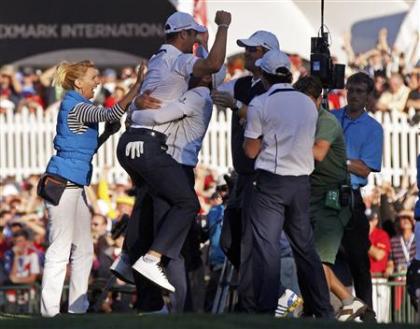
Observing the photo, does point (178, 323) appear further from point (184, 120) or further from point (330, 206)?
point (330, 206)

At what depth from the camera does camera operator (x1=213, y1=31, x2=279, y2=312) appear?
14.9 m

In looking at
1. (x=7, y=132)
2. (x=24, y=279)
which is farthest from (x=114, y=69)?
(x=24, y=279)

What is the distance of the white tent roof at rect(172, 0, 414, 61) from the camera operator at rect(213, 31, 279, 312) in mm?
12348

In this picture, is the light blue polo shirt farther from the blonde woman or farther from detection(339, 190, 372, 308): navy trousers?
the blonde woman

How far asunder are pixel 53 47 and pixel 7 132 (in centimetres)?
606

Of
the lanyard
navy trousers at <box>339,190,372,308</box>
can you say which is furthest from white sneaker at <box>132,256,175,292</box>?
the lanyard

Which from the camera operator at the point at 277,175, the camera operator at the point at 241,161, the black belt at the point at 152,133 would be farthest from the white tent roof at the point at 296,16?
the camera operator at the point at 277,175

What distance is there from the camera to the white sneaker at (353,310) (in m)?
15.5

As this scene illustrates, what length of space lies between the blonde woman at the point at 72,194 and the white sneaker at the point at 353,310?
1.98 meters

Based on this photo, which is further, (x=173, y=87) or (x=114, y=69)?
(x=114, y=69)

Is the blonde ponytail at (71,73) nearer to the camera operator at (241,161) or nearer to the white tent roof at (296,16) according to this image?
the camera operator at (241,161)

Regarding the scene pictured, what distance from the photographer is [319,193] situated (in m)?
15.5

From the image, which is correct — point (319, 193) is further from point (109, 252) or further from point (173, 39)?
point (109, 252)

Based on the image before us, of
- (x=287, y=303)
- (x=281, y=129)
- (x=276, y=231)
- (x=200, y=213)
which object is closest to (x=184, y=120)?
(x=281, y=129)
